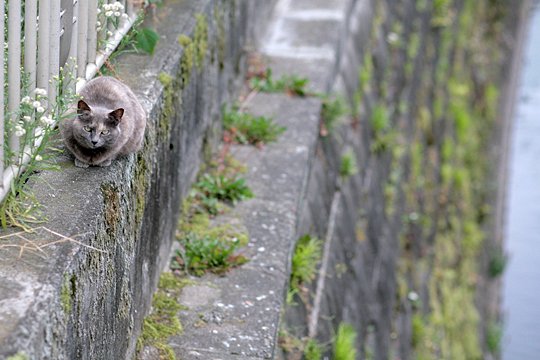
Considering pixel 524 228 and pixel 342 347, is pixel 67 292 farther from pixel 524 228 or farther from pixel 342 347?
pixel 524 228

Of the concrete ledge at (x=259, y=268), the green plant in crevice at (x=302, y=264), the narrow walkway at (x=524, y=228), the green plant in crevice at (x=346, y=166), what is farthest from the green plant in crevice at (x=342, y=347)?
the narrow walkway at (x=524, y=228)

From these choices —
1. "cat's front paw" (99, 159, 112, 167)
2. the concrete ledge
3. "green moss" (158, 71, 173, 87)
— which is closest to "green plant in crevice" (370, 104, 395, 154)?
the concrete ledge

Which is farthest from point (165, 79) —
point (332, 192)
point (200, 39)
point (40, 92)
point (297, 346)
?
point (332, 192)

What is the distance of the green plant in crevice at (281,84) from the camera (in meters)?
4.77

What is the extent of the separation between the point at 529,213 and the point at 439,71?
2736 mm

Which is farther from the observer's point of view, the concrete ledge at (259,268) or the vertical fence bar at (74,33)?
the concrete ledge at (259,268)

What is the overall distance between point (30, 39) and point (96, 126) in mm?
315

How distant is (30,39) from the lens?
2.34 metres

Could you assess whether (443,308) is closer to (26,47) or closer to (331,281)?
(331,281)

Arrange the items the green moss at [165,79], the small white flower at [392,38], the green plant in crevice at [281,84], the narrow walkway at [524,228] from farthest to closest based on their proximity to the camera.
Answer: the narrow walkway at [524,228]
the small white flower at [392,38]
the green plant in crevice at [281,84]
the green moss at [165,79]

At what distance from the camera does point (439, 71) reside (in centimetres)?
855

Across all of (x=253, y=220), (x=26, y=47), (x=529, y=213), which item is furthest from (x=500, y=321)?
(x=26, y=47)

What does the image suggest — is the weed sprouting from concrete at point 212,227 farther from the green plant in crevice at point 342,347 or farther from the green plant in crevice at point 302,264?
the green plant in crevice at point 342,347

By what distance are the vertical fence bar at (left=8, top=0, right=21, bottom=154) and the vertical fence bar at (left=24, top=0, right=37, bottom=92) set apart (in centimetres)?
6
